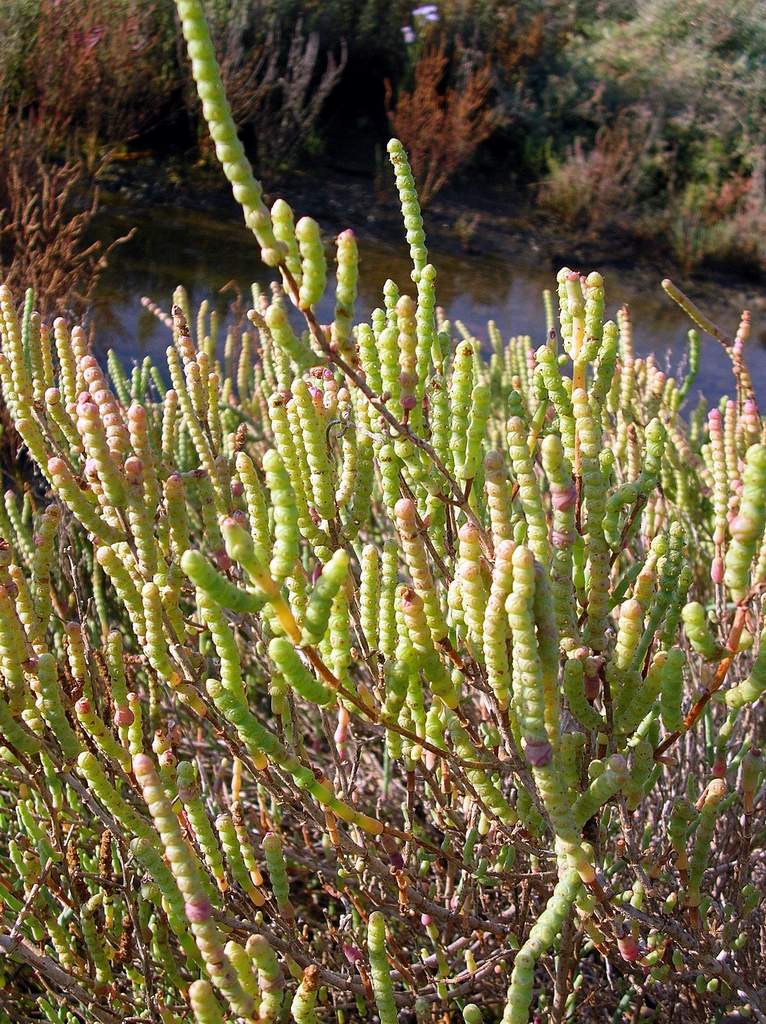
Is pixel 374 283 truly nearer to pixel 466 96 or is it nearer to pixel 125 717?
pixel 466 96

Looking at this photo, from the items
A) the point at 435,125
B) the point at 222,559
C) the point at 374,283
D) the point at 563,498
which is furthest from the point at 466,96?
the point at 563,498

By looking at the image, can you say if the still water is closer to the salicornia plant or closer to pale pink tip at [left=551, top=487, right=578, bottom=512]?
the salicornia plant

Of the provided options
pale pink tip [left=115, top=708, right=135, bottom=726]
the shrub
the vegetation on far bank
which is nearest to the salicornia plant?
pale pink tip [left=115, top=708, right=135, bottom=726]

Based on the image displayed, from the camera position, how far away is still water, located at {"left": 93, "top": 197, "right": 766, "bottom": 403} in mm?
6613

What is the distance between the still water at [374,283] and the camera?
21.7 ft

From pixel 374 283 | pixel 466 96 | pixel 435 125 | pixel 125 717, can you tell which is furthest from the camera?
pixel 466 96

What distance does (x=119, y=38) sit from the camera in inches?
299

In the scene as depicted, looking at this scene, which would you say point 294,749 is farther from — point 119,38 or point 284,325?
point 119,38

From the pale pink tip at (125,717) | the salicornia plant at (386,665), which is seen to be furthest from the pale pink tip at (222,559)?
the pale pink tip at (125,717)

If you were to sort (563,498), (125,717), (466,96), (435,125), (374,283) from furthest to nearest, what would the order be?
1. (466,96)
2. (435,125)
3. (374,283)
4. (125,717)
5. (563,498)

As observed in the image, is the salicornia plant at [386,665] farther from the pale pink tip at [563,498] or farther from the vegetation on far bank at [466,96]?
the vegetation on far bank at [466,96]

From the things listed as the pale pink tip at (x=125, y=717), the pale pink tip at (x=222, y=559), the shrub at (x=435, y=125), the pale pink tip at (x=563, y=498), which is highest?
the shrub at (x=435, y=125)

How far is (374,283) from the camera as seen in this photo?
7281mm

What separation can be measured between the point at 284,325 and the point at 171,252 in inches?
281
